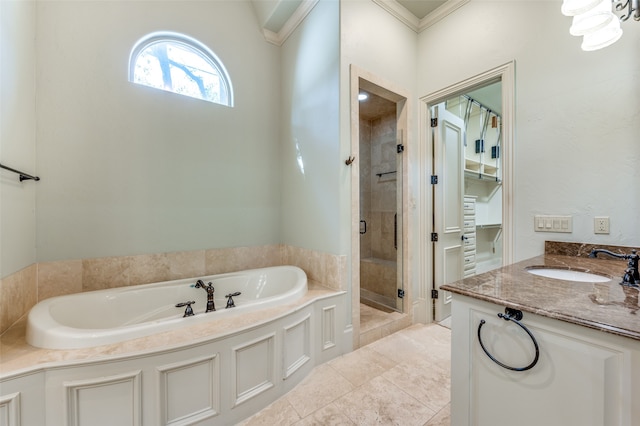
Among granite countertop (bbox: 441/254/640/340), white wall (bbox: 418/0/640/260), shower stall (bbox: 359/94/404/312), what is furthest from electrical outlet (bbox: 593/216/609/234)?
shower stall (bbox: 359/94/404/312)

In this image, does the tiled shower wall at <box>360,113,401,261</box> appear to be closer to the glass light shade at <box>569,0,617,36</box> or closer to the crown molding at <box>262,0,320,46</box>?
the crown molding at <box>262,0,320,46</box>

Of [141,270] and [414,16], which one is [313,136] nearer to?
[414,16]

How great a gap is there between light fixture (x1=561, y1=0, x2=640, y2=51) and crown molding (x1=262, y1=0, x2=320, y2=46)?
6.41ft

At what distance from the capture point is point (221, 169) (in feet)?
8.21

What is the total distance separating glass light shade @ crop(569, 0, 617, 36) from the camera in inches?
50.1

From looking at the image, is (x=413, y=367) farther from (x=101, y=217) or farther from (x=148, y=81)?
(x=148, y=81)

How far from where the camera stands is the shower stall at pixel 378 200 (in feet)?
Answer: 10.4

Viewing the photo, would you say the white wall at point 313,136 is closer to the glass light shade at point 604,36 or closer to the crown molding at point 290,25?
the crown molding at point 290,25

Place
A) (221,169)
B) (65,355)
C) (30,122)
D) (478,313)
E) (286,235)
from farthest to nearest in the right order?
Answer: (286,235), (221,169), (30,122), (65,355), (478,313)

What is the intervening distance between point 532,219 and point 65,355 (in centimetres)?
295

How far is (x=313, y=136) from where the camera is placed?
93.6 inches

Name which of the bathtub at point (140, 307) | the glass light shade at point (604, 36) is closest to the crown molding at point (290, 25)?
the glass light shade at point (604, 36)

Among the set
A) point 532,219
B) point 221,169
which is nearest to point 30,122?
point 221,169

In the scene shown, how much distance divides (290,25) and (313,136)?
135 cm
